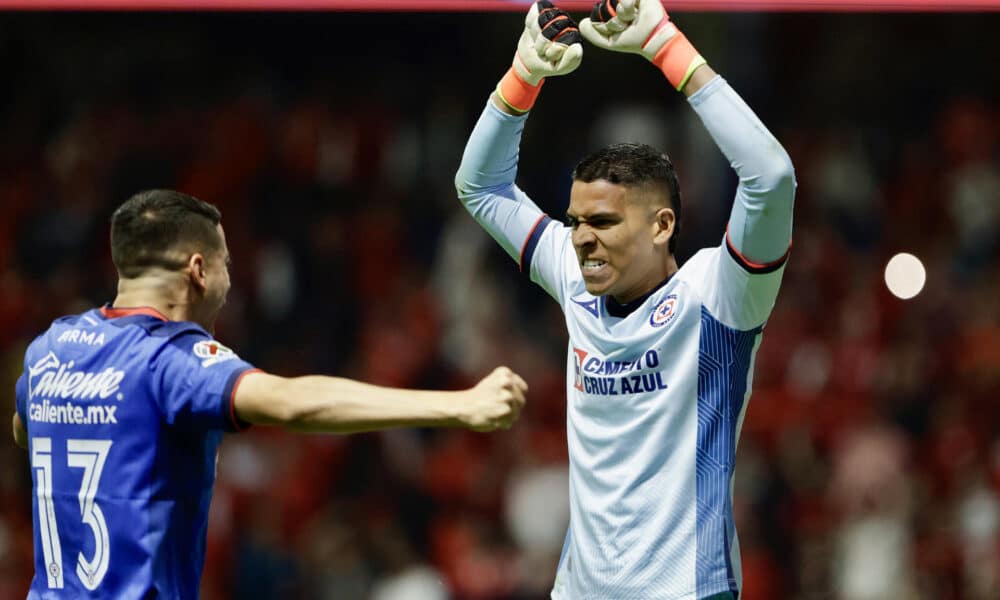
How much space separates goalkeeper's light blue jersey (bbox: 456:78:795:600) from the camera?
150 inches

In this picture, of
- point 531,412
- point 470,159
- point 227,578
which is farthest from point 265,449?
point 470,159

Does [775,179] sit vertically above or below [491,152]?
below

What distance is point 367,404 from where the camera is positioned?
131 inches

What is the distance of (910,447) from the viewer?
916 cm

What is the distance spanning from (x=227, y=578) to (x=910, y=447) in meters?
4.63

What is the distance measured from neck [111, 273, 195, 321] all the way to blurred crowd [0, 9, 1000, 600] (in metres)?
5.05

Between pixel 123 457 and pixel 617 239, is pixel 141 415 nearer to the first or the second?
pixel 123 457

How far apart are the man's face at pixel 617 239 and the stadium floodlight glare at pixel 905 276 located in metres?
6.48

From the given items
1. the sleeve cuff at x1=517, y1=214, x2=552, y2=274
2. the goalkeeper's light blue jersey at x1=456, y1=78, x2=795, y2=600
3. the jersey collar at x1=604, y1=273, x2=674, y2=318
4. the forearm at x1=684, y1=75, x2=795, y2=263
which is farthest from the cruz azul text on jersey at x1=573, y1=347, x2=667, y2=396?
the sleeve cuff at x1=517, y1=214, x2=552, y2=274

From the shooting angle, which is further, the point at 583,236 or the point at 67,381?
the point at 583,236

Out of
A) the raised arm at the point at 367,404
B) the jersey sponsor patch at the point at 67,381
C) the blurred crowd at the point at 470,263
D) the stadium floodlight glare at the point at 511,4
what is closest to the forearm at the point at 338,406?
the raised arm at the point at 367,404

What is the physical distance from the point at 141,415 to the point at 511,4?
2065mm

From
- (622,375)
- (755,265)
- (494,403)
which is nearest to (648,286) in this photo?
(622,375)

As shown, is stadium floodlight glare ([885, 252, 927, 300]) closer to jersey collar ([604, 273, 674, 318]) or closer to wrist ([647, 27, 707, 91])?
jersey collar ([604, 273, 674, 318])
